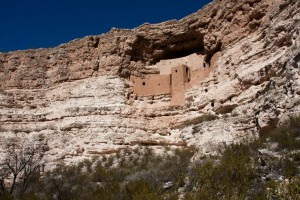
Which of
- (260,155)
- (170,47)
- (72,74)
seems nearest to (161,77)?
(170,47)

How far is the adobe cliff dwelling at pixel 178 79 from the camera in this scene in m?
20.1

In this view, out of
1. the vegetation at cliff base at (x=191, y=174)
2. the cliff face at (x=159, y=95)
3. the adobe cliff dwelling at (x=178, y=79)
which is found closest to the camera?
the vegetation at cliff base at (x=191, y=174)

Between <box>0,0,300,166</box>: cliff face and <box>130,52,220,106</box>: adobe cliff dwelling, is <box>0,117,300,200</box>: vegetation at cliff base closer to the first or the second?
<box>0,0,300,166</box>: cliff face

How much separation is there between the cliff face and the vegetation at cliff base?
3.75ft

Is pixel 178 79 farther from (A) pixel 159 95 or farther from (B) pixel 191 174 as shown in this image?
(B) pixel 191 174

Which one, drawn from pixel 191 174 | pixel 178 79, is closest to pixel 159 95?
pixel 178 79

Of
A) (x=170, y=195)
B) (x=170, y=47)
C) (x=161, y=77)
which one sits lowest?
(x=170, y=195)

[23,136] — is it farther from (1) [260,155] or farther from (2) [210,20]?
(1) [260,155]

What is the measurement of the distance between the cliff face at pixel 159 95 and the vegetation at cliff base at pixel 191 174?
3.75 ft

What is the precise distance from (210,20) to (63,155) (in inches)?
370

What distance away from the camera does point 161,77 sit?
2119 centimetres

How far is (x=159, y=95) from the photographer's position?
20.7 m

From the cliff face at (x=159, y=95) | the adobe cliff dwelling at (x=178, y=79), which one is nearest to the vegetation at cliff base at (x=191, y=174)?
the cliff face at (x=159, y=95)

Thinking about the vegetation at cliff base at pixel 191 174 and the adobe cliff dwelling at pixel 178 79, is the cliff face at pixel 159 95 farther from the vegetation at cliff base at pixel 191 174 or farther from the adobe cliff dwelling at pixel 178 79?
the vegetation at cliff base at pixel 191 174
